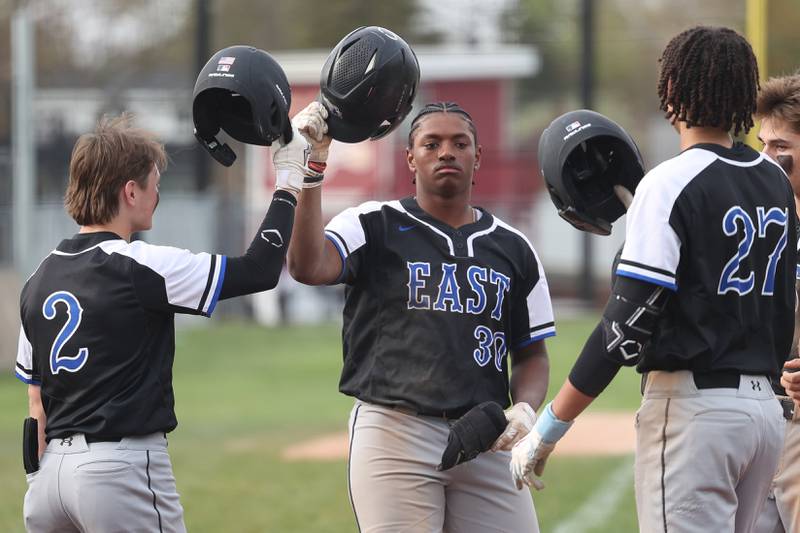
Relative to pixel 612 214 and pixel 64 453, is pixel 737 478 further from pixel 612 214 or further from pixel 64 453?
pixel 64 453

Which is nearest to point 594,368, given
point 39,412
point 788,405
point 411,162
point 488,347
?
point 488,347

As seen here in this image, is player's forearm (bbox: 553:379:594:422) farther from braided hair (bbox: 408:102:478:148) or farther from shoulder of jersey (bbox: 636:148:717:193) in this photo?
braided hair (bbox: 408:102:478:148)

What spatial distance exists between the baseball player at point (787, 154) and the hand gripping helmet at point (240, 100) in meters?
1.62

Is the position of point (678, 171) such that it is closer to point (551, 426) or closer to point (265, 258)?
point (551, 426)

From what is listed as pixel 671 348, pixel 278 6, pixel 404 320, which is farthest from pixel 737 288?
pixel 278 6

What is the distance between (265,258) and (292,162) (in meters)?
0.33

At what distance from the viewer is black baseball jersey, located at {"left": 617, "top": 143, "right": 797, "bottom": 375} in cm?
337

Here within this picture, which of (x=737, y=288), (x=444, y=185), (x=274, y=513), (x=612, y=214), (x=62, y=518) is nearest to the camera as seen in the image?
(x=737, y=288)

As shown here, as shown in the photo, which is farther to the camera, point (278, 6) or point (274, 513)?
point (278, 6)

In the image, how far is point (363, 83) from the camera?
13.4ft

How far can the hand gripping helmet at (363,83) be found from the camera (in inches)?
161

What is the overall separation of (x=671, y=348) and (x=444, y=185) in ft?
4.09

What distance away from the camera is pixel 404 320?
168 inches

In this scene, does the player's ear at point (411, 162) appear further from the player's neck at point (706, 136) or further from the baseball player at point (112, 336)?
the player's neck at point (706, 136)
